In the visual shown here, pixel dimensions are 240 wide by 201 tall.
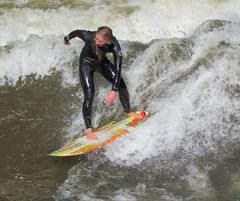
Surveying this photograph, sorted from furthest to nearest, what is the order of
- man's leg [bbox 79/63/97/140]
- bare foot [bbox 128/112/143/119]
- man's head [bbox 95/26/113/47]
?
1. bare foot [bbox 128/112/143/119]
2. man's leg [bbox 79/63/97/140]
3. man's head [bbox 95/26/113/47]

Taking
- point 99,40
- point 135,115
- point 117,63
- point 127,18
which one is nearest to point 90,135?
point 135,115

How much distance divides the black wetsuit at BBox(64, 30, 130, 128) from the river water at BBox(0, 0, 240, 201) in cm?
56

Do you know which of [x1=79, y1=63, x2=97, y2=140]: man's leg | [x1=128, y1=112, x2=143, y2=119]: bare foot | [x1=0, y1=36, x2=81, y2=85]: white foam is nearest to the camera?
[x1=79, y1=63, x2=97, y2=140]: man's leg

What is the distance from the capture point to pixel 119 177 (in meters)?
6.10

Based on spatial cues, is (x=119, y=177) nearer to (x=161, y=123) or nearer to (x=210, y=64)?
(x=161, y=123)

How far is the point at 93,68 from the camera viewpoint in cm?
711

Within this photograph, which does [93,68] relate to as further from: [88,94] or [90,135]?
[90,135]

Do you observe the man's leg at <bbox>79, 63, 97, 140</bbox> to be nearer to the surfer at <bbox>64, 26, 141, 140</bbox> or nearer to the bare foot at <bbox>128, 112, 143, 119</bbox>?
the surfer at <bbox>64, 26, 141, 140</bbox>

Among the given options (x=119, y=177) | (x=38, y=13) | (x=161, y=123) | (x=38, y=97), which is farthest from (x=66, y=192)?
(x=38, y=13)

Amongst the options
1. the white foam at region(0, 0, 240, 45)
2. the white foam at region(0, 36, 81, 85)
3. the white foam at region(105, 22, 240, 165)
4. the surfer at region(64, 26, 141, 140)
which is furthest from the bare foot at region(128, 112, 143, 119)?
the white foam at region(0, 0, 240, 45)

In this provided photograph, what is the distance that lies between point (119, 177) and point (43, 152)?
47.7 inches

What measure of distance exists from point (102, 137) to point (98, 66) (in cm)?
108

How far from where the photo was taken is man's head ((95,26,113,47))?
631cm

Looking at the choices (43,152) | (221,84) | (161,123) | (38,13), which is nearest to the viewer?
(43,152)
